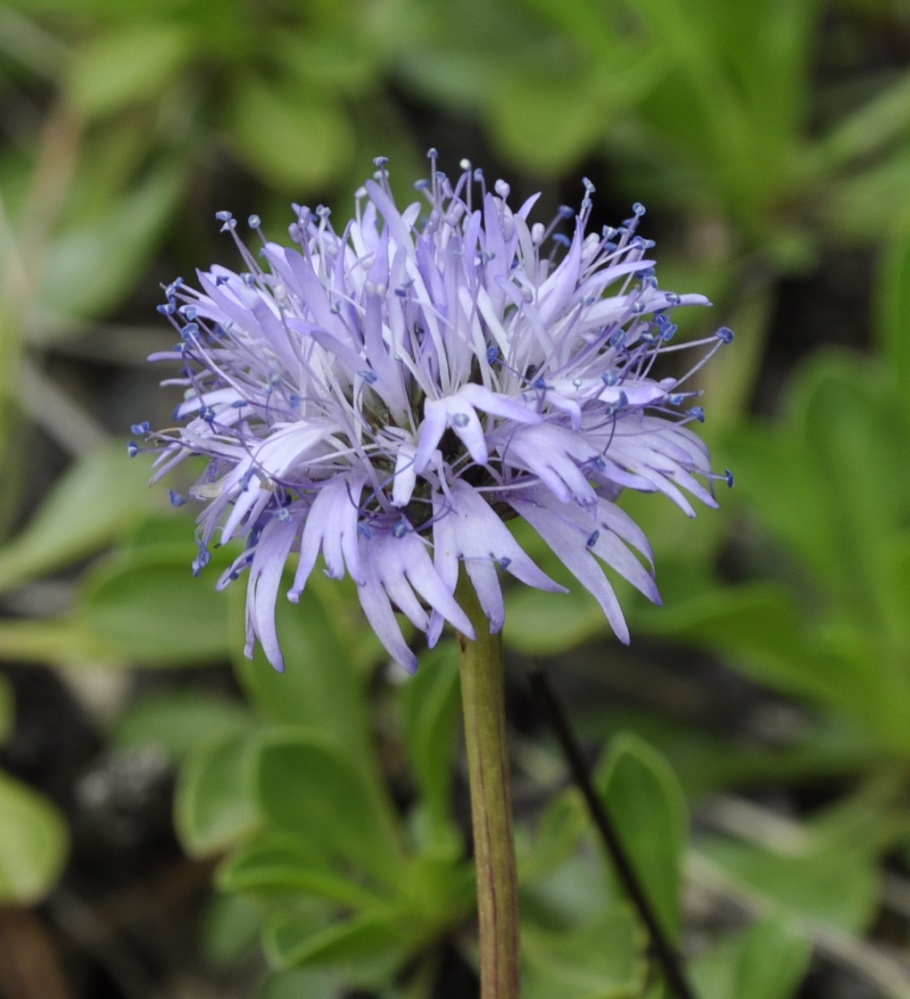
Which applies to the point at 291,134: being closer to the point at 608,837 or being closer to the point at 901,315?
the point at 901,315

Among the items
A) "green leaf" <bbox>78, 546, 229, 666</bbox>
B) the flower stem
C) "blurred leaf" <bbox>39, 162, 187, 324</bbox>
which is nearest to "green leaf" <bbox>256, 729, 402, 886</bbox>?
"green leaf" <bbox>78, 546, 229, 666</bbox>

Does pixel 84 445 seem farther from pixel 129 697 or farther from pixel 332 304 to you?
pixel 332 304

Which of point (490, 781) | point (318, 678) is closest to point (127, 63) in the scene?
point (318, 678)

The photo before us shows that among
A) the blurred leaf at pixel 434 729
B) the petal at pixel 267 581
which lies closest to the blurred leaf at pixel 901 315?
the blurred leaf at pixel 434 729

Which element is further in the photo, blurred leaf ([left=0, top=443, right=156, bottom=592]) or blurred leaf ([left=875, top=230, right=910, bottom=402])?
blurred leaf ([left=0, top=443, right=156, bottom=592])

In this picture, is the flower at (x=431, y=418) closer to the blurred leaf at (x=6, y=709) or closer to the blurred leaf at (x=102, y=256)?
the blurred leaf at (x=6, y=709)

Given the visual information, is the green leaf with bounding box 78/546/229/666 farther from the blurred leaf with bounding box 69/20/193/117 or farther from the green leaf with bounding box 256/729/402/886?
the blurred leaf with bounding box 69/20/193/117

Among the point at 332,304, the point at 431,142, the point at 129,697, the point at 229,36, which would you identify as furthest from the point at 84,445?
the point at 332,304
